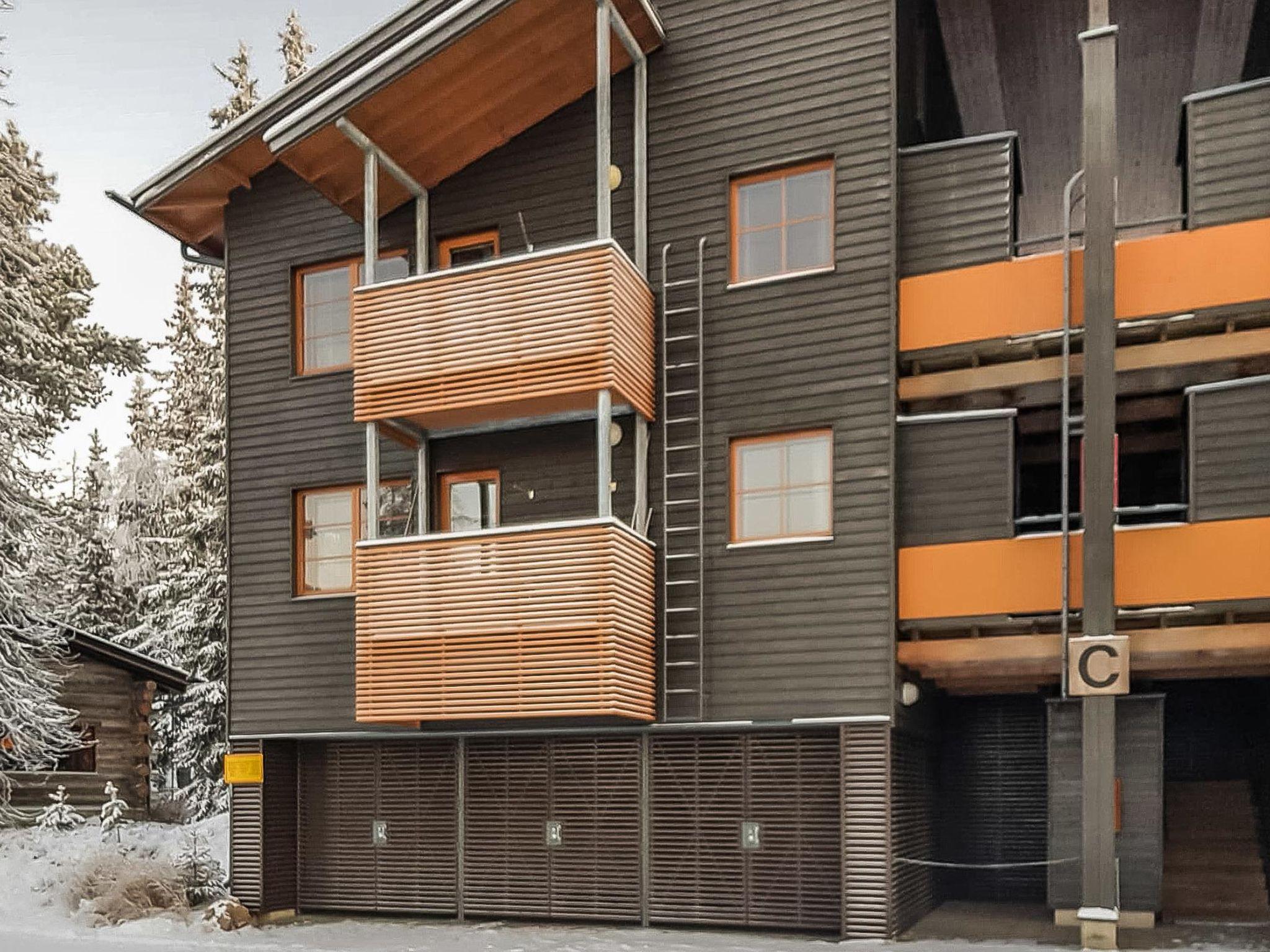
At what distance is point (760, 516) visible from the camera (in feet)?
44.5

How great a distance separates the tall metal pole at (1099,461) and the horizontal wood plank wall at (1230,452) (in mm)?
1029

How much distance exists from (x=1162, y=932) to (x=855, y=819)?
134 inches

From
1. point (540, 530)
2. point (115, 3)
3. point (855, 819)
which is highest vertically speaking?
point (115, 3)

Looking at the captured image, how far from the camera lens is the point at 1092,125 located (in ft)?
39.7

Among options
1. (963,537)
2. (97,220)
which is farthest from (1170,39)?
(97,220)

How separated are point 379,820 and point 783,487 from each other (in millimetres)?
6656

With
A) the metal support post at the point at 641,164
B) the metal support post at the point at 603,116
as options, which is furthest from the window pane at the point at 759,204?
the metal support post at the point at 603,116

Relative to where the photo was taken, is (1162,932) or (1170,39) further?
(1170,39)

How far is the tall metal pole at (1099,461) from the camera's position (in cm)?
1154

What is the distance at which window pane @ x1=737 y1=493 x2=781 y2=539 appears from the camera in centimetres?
1346

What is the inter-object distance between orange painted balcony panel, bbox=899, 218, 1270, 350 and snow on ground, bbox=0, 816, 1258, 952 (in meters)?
6.31

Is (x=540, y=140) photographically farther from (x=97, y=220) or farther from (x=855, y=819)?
(x=97, y=220)

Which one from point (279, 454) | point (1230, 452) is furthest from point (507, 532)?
point (1230, 452)

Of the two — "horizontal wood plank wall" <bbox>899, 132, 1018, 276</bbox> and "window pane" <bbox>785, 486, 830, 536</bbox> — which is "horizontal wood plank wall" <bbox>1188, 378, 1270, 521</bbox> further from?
"window pane" <bbox>785, 486, 830, 536</bbox>
